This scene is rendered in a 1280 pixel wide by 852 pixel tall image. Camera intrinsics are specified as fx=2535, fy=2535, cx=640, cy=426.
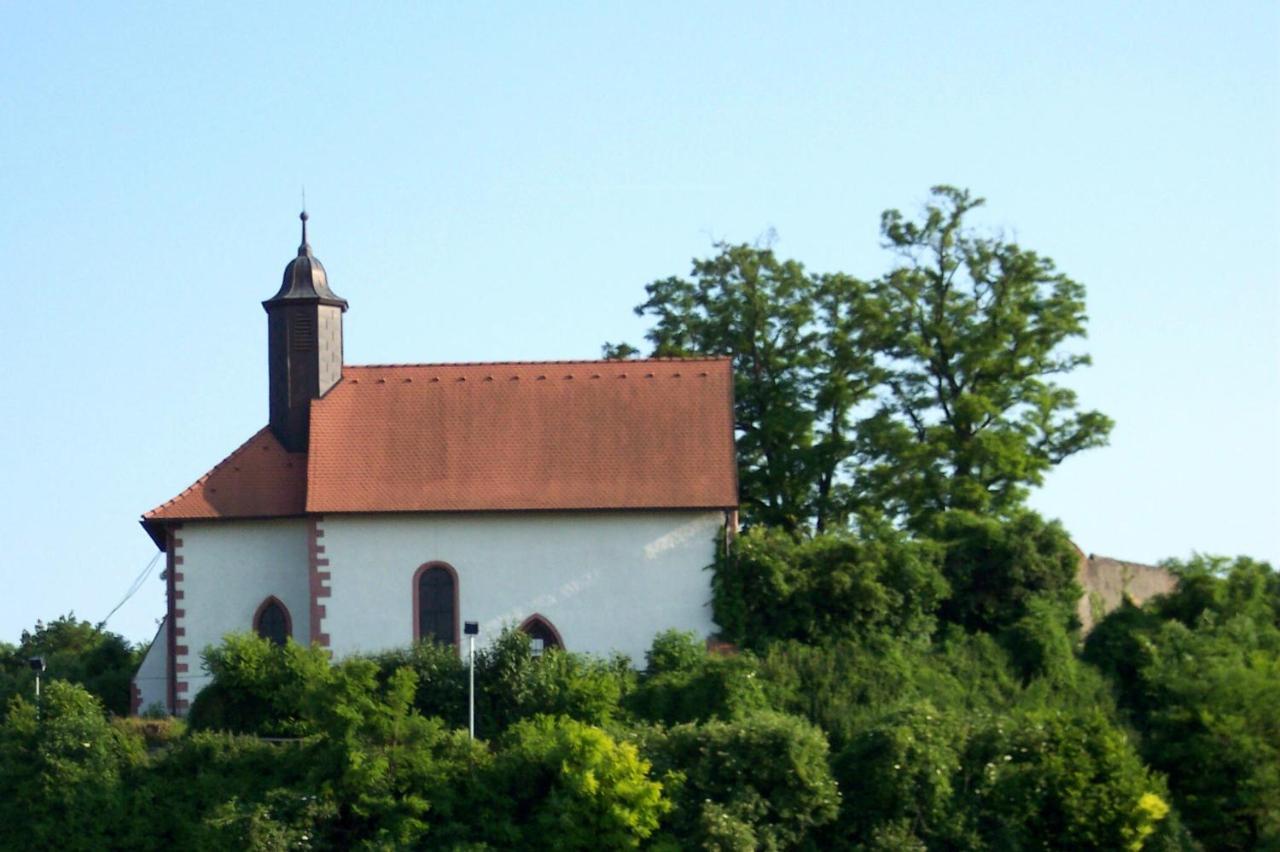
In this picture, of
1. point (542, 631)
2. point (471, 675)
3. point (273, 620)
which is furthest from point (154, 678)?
point (471, 675)

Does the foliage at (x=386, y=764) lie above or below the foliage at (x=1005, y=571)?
below

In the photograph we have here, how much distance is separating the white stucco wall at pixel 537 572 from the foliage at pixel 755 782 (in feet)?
21.5

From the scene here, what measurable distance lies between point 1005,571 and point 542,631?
8.40m

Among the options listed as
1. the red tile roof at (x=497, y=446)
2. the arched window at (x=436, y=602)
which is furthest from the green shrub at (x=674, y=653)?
the arched window at (x=436, y=602)

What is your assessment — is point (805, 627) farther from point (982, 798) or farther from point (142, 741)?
point (142, 741)

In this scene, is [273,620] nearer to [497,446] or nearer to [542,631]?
[542,631]

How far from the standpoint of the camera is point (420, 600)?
4606 centimetres

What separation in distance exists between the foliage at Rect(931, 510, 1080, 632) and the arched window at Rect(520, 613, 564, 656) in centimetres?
696

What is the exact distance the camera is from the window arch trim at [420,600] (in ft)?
150

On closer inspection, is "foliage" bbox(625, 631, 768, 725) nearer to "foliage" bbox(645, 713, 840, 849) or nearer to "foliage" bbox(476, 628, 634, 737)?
"foliage" bbox(476, 628, 634, 737)

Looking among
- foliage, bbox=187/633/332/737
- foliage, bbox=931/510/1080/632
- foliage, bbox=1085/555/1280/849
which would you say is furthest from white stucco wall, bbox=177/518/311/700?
foliage, bbox=1085/555/1280/849

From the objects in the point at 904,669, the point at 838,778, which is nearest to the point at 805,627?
the point at 904,669

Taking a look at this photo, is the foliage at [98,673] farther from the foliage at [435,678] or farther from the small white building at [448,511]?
the foliage at [435,678]

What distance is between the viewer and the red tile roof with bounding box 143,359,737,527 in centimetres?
4647
